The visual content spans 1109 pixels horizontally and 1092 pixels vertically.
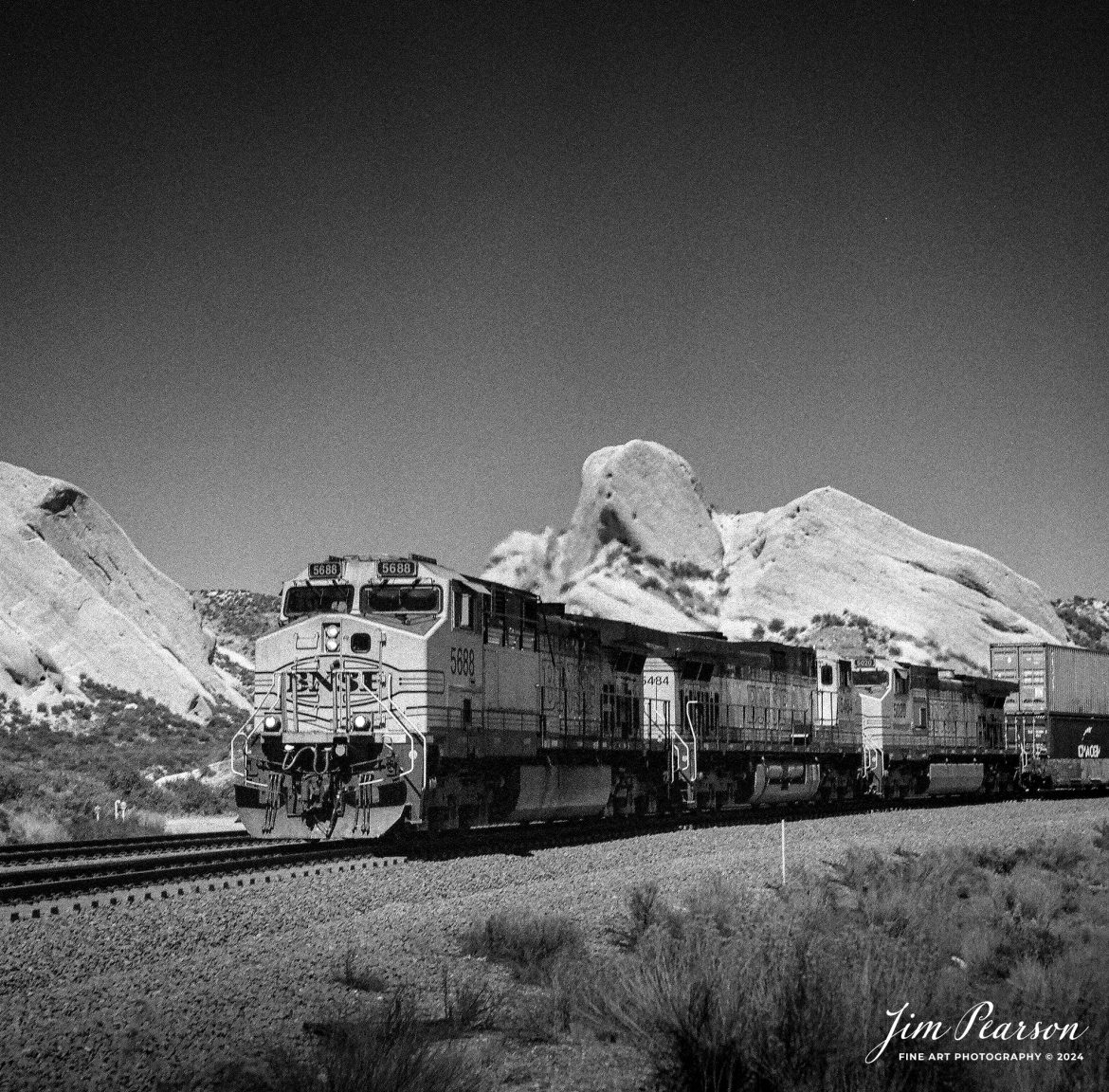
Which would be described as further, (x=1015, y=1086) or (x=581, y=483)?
(x=581, y=483)

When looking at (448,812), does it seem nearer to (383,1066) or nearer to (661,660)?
(661,660)

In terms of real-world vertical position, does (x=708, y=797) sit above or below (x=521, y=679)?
below

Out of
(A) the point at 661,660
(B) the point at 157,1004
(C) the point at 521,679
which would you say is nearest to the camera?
(B) the point at 157,1004

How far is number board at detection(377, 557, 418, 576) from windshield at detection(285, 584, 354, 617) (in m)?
0.55

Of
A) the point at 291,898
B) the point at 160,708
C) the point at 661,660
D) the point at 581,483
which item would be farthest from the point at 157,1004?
the point at 581,483

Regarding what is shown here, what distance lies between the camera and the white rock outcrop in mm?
41781

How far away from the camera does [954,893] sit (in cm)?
1575

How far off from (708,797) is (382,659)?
11718mm

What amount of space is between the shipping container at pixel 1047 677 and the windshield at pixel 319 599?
2860 cm

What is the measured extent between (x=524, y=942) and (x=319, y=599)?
364 inches

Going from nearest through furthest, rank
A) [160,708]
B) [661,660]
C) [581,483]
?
[661,660] < [160,708] < [581,483]

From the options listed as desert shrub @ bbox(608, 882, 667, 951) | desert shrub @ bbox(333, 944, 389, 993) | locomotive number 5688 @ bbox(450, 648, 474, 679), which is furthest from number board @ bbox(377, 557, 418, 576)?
desert shrub @ bbox(333, 944, 389, 993)

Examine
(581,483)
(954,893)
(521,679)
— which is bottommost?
(954,893)

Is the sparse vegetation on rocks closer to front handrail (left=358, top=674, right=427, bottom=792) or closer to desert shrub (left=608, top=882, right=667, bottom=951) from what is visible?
front handrail (left=358, top=674, right=427, bottom=792)
